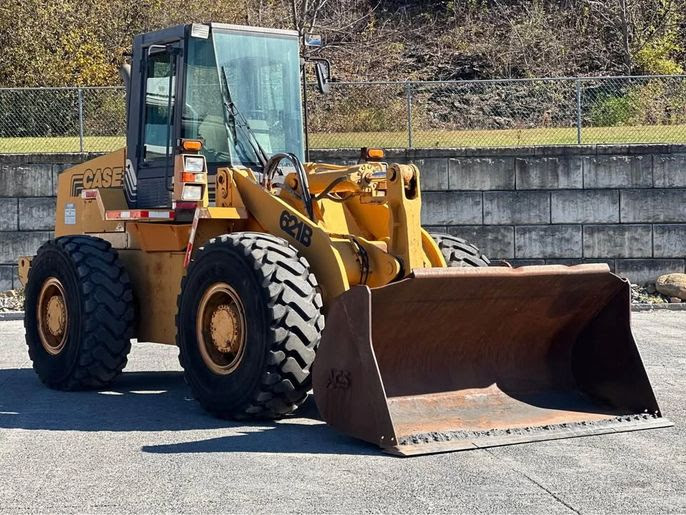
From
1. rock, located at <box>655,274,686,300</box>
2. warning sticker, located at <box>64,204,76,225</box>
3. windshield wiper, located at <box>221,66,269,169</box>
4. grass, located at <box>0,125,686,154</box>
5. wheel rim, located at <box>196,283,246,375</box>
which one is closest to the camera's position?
wheel rim, located at <box>196,283,246,375</box>

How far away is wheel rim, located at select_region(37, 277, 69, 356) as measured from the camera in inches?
407

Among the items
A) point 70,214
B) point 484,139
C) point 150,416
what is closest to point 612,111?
point 484,139

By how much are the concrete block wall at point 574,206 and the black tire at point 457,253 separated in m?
7.78

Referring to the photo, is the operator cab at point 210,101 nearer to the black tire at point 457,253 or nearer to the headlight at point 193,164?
the headlight at point 193,164

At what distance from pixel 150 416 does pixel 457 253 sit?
113 inches

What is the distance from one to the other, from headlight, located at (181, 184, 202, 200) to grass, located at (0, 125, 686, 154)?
9.78m

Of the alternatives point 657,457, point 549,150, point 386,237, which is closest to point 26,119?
point 549,150

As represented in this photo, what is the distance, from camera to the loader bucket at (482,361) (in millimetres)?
7527

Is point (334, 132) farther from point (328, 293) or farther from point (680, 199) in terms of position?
point (328, 293)

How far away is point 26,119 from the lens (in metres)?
19.7

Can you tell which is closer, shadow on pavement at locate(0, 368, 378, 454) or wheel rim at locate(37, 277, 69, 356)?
shadow on pavement at locate(0, 368, 378, 454)

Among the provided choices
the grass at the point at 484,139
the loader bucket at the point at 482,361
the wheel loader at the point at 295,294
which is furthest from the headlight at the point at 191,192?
the grass at the point at 484,139

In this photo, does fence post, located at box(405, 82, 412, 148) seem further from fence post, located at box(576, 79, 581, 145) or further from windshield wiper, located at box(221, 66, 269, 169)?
windshield wiper, located at box(221, 66, 269, 169)

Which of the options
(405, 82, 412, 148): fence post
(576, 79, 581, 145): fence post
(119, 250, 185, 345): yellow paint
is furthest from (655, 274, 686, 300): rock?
(119, 250, 185, 345): yellow paint
